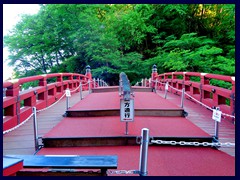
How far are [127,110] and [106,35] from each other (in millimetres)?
16869

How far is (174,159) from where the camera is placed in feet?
12.2

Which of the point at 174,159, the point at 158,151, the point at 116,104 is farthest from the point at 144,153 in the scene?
the point at 116,104

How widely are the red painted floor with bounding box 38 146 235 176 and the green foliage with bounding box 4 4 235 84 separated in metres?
15.1

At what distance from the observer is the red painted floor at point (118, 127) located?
15.1ft

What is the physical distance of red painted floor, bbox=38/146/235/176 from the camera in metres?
3.31

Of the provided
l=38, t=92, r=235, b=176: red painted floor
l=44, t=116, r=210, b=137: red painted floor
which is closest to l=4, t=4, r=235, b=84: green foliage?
l=44, t=116, r=210, b=137: red painted floor

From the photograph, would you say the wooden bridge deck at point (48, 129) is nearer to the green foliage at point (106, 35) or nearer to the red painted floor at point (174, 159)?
the red painted floor at point (174, 159)

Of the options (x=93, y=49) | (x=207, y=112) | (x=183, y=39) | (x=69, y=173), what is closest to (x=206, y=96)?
(x=207, y=112)

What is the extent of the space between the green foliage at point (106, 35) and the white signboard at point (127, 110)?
1455cm

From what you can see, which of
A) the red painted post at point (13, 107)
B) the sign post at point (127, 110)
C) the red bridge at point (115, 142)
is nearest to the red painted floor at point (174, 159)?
the red bridge at point (115, 142)

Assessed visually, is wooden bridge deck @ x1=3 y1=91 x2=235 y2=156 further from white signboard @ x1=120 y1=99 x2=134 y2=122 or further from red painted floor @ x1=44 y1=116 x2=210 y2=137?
white signboard @ x1=120 y1=99 x2=134 y2=122

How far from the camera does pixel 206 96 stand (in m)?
7.80

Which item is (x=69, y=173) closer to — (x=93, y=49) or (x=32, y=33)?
(x=93, y=49)

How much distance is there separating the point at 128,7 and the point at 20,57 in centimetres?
963
